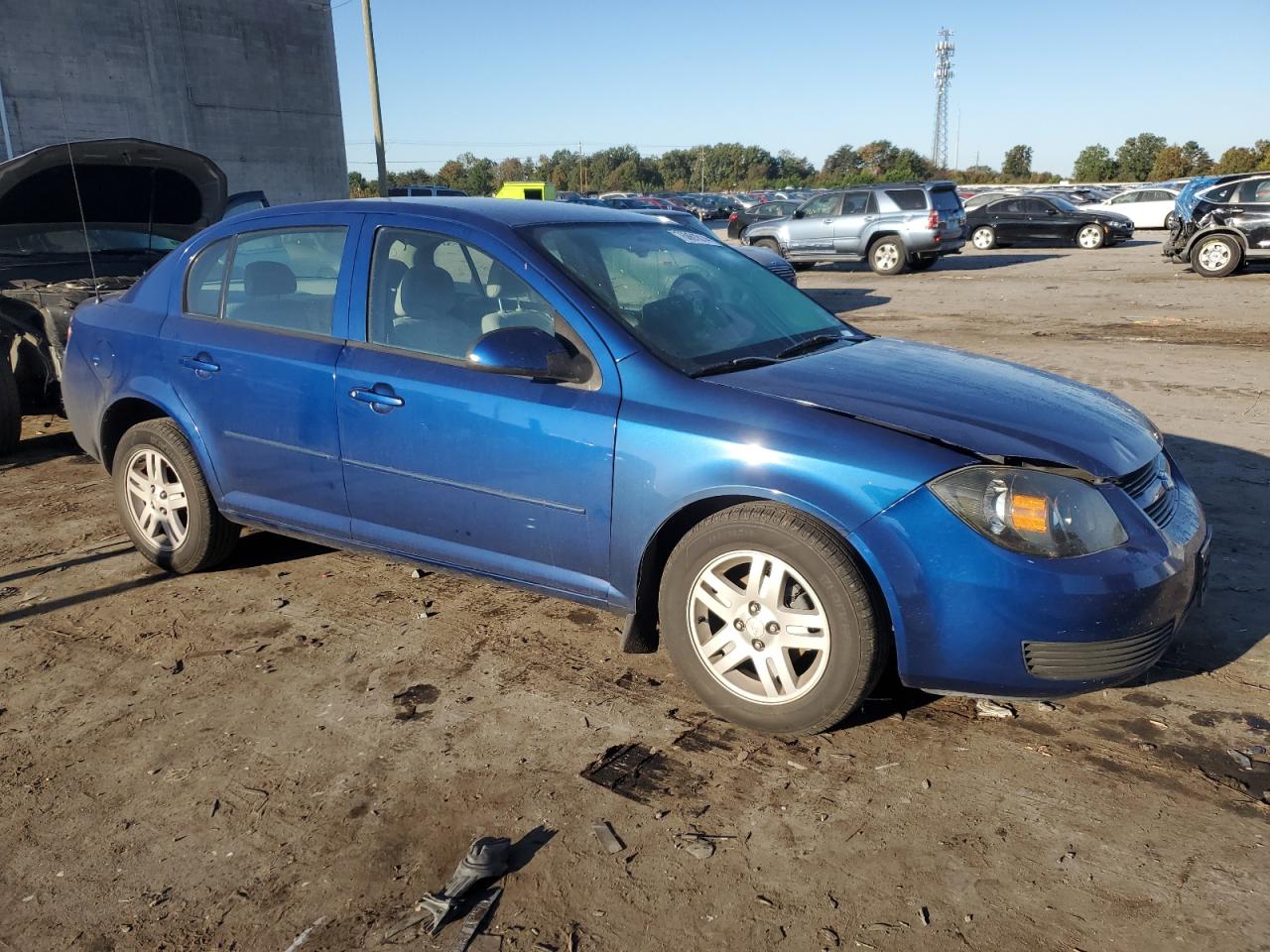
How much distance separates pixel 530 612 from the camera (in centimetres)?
419

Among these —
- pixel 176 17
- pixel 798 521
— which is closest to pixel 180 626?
pixel 798 521

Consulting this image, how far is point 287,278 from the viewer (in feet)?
13.9

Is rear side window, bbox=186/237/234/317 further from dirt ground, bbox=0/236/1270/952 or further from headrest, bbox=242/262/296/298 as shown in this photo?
dirt ground, bbox=0/236/1270/952

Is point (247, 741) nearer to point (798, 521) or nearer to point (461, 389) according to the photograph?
point (461, 389)

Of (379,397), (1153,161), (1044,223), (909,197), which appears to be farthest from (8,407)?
(1153,161)

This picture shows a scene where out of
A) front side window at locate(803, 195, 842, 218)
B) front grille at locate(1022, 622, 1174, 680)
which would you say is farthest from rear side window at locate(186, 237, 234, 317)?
front side window at locate(803, 195, 842, 218)

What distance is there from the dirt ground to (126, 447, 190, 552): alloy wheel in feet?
0.76

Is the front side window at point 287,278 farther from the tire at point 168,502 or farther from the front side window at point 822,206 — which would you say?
the front side window at point 822,206

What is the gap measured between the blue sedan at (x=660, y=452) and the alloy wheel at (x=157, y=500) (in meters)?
0.01

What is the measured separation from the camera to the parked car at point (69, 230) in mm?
6668

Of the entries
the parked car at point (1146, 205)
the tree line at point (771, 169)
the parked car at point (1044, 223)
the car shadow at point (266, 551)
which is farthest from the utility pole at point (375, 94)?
the tree line at point (771, 169)

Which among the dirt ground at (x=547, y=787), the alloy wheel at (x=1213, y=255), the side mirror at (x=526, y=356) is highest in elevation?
the side mirror at (x=526, y=356)

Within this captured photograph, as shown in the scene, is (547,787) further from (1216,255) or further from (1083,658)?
(1216,255)

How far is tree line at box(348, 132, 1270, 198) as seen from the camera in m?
65.8
